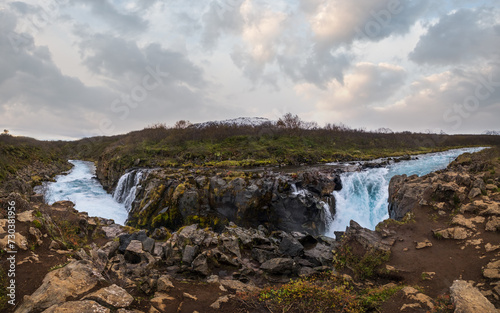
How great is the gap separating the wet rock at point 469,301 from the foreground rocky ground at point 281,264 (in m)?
0.03

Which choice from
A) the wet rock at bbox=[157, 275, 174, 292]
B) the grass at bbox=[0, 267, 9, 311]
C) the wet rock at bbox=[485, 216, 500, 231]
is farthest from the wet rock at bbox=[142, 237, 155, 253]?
the wet rock at bbox=[485, 216, 500, 231]

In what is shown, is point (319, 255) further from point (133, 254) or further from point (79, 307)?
point (79, 307)

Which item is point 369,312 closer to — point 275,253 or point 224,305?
point 224,305

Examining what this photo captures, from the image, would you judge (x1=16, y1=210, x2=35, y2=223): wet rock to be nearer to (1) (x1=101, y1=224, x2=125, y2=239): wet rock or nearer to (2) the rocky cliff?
(1) (x1=101, y1=224, x2=125, y2=239): wet rock

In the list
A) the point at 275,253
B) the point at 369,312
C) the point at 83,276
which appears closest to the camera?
the point at 83,276

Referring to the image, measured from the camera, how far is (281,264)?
35.0 ft

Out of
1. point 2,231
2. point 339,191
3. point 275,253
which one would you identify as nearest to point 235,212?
point 275,253

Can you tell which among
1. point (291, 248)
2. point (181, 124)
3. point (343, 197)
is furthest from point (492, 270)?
point (181, 124)

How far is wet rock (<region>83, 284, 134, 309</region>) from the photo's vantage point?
17.5 feet

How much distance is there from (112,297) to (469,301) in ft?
27.3

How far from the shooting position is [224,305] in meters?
6.58

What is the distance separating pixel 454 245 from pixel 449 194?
468cm

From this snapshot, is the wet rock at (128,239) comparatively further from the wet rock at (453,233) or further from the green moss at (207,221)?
the wet rock at (453,233)

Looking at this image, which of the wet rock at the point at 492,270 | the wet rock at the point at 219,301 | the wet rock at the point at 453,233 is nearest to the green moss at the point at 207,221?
the wet rock at the point at 219,301
